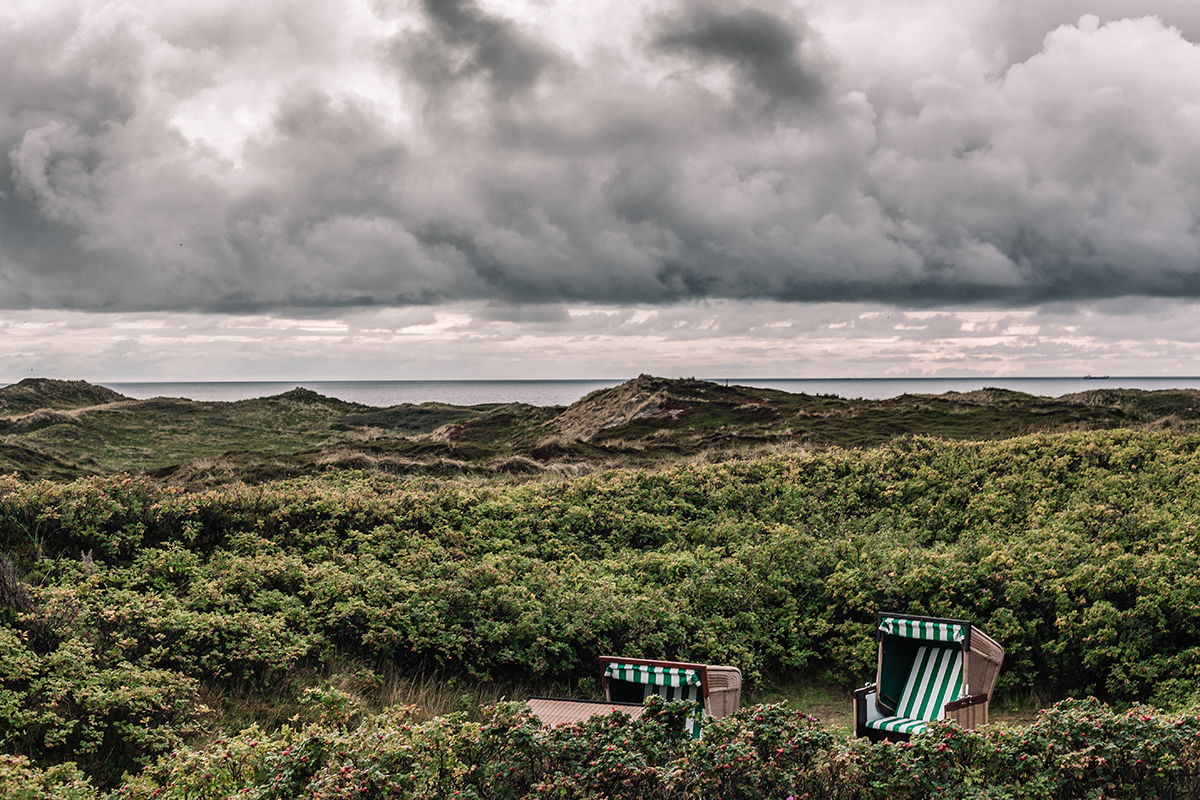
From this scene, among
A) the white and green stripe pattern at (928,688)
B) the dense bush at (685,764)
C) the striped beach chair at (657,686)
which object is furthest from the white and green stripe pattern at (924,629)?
the dense bush at (685,764)

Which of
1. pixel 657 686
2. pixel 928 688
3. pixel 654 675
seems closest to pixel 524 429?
pixel 928 688

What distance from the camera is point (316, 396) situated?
8256cm

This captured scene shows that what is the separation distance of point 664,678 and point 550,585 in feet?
12.5

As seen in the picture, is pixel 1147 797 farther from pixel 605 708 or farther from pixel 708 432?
pixel 708 432

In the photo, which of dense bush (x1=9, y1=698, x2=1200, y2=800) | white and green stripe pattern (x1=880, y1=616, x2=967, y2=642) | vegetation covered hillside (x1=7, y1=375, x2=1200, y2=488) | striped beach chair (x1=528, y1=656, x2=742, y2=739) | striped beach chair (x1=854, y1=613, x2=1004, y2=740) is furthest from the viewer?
vegetation covered hillside (x1=7, y1=375, x2=1200, y2=488)

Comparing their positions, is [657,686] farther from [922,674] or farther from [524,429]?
[524,429]

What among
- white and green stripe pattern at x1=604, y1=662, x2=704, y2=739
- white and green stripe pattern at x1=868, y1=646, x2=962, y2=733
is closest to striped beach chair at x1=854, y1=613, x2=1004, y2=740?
white and green stripe pattern at x1=868, y1=646, x2=962, y2=733

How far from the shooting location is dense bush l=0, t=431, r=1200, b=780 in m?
7.74

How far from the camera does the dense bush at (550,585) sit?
7742mm

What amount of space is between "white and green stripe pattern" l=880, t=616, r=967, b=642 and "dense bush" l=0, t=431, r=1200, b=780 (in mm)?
1493

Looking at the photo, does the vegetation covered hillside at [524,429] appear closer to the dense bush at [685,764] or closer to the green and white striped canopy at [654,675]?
the green and white striped canopy at [654,675]

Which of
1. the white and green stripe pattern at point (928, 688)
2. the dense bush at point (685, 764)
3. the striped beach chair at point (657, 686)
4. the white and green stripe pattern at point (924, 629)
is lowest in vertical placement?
the white and green stripe pattern at point (928, 688)

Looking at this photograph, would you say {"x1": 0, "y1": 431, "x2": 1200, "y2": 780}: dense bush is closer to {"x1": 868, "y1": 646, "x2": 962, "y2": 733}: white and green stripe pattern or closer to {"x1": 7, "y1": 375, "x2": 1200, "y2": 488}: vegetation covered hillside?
{"x1": 868, "y1": 646, "x2": 962, "y2": 733}: white and green stripe pattern

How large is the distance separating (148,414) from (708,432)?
1910 inches
